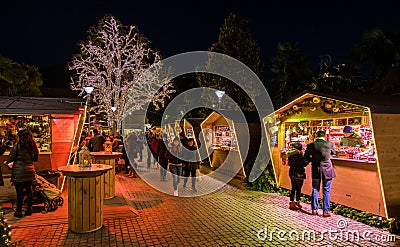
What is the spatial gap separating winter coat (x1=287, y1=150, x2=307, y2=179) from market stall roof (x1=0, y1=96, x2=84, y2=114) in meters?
6.00

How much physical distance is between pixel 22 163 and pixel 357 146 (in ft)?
23.0

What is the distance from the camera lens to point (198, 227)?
665cm

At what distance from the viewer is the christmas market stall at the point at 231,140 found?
38.9 ft

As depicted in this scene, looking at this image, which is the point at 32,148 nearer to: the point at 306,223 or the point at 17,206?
the point at 17,206

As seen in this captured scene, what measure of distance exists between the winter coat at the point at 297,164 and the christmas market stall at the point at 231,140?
10.7ft

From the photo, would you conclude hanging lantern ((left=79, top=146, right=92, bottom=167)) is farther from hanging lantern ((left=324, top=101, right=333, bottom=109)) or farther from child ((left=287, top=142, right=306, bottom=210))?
hanging lantern ((left=324, top=101, right=333, bottom=109))

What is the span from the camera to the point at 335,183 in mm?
8203

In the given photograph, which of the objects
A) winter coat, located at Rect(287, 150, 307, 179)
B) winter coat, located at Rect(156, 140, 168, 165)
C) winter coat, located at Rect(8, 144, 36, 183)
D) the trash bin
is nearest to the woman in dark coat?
winter coat, located at Rect(8, 144, 36, 183)

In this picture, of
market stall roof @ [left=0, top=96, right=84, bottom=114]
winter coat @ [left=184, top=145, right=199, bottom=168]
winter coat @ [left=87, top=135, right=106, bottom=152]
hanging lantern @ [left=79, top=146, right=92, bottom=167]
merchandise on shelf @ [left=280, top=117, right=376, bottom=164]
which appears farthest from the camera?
winter coat @ [left=87, top=135, right=106, bottom=152]

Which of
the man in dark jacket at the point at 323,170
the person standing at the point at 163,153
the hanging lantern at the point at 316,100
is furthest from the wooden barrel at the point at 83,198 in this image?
the hanging lantern at the point at 316,100

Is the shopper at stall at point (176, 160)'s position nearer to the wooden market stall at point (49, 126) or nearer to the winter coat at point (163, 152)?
the winter coat at point (163, 152)

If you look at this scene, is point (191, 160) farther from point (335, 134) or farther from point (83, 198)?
point (83, 198)

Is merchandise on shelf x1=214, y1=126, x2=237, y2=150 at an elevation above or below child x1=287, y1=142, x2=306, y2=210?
above

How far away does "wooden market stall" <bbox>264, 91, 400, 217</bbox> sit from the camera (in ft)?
21.8
